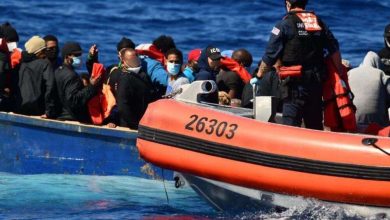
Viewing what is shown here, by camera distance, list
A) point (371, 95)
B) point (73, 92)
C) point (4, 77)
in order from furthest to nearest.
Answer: point (4, 77) < point (73, 92) < point (371, 95)

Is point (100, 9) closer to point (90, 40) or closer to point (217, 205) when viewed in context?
point (90, 40)

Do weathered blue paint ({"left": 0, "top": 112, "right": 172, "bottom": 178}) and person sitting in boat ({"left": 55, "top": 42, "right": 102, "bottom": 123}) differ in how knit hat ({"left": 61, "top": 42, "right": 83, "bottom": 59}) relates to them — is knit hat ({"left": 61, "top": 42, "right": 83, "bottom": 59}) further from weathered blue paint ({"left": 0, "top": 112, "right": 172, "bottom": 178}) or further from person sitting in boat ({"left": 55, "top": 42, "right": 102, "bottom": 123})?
weathered blue paint ({"left": 0, "top": 112, "right": 172, "bottom": 178})

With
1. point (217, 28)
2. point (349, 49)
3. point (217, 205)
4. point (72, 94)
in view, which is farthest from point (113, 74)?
point (217, 28)

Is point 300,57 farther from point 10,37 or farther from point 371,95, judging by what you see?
point 10,37

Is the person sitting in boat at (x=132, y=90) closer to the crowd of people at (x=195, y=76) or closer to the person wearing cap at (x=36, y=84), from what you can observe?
the crowd of people at (x=195, y=76)

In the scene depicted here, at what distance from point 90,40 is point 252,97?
1043 centimetres

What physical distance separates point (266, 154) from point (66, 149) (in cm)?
292

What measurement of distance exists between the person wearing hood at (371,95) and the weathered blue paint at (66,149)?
6.41 ft

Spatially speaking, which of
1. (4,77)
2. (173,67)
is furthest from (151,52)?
(4,77)

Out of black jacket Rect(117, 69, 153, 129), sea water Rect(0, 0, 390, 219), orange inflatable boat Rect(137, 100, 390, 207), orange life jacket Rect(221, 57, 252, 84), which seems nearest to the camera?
orange inflatable boat Rect(137, 100, 390, 207)

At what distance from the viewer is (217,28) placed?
22.7 meters

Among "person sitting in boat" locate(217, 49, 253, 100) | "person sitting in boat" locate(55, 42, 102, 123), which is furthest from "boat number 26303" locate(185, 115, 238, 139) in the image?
"person sitting in boat" locate(217, 49, 253, 100)

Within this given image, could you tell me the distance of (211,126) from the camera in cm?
980

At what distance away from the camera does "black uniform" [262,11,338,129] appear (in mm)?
9805
